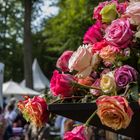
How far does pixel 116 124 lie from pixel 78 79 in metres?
0.42

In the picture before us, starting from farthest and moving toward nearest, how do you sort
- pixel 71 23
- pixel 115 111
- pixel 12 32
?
1. pixel 12 32
2. pixel 71 23
3. pixel 115 111

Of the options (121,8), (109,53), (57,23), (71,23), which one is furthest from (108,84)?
(57,23)

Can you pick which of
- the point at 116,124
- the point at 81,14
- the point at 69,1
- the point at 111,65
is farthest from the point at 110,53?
the point at 69,1

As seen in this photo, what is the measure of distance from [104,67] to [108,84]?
0.70ft


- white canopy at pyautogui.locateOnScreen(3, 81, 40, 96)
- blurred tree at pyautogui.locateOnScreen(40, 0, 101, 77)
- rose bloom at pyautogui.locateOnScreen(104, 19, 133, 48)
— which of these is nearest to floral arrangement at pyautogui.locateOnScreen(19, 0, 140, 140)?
rose bloom at pyautogui.locateOnScreen(104, 19, 133, 48)

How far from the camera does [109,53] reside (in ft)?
7.25

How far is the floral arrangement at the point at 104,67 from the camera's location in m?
2.09

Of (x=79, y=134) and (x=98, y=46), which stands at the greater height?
(x=98, y=46)

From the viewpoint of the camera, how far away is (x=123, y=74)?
2.11 m

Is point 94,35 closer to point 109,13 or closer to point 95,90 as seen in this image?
point 109,13

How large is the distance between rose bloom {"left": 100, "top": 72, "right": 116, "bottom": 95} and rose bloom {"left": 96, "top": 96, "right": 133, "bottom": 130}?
0.12m

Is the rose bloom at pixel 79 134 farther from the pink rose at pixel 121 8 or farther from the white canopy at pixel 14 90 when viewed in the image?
the white canopy at pixel 14 90

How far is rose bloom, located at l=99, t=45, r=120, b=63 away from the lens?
2.20m

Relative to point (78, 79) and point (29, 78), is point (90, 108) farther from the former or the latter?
point (29, 78)
